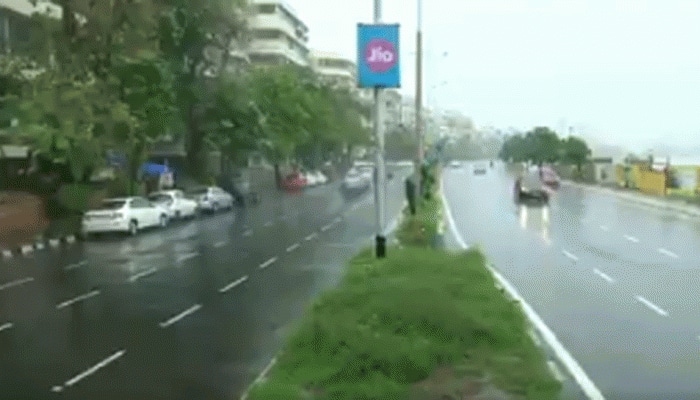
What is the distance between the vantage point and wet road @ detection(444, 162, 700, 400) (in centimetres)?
1303

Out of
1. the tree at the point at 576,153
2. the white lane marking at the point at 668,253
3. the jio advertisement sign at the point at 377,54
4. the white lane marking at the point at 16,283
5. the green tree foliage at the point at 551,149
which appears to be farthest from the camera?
the green tree foliage at the point at 551,149

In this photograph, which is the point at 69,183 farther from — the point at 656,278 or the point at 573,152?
the point at 573,152

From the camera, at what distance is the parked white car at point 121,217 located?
3841 cm

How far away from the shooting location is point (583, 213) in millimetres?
50312

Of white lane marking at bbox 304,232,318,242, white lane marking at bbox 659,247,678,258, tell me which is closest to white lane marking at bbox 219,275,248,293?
white lane marking at bbox 304,232,318,242

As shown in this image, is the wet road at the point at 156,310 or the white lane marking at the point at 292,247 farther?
the white lane marking at the point at 292,247

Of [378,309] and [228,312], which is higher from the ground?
[378,309]

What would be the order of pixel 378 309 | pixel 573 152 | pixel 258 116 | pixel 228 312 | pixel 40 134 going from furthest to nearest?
pixel 573 152, pixel 258 116, pixel 40 134, pixel 228 312, pixel 378 309

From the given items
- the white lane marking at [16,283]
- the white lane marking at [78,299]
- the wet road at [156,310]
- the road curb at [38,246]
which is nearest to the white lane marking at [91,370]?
the wet road at [156,310]

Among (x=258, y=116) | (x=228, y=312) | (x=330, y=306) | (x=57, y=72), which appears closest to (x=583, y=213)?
(x=258, y=116)

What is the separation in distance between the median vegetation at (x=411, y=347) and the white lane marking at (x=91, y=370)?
2.83 metres

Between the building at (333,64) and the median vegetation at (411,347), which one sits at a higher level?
the building at (333,64)

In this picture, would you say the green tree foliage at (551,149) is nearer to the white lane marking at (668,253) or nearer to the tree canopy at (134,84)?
the tree canopy at (134,84)

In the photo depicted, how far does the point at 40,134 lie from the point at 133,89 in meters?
6.71
